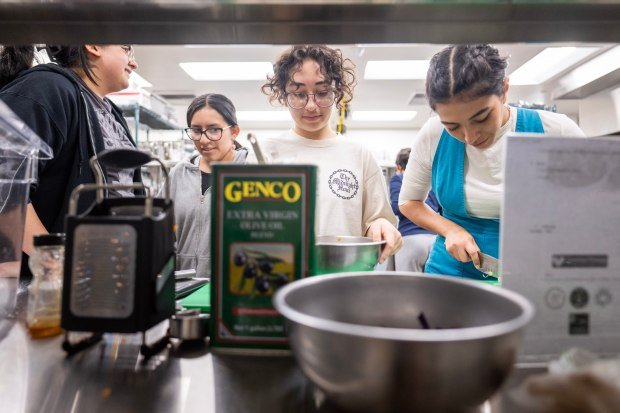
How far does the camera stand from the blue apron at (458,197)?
141cm

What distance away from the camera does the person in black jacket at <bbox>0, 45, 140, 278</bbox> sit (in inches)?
47.8

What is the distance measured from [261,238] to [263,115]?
29.6 ft

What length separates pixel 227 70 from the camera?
581cm

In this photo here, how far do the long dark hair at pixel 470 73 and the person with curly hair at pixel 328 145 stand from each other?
0.45 meters

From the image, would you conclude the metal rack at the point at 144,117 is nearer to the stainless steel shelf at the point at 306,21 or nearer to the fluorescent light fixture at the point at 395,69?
the fluorescent light fixture at the point at 395,69

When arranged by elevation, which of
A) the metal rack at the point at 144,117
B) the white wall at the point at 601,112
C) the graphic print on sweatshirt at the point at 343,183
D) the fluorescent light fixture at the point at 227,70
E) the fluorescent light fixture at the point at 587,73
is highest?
the fluorescent light fixture at the point at 227,70

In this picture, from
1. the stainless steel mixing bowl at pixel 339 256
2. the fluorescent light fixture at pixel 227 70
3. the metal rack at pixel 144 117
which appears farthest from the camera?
the fluorescent light fixture at pixel 227 70

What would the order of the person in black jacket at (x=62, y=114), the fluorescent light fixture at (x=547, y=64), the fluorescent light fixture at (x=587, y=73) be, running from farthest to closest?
the fluorescent light fixture at (x=547, y=64)
the fluorescent light fixture at (x=587, y=73)
the person in black jacket at (x=62, y=114)

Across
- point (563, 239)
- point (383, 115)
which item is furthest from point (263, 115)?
point (563, 239)

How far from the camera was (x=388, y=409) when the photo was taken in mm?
381

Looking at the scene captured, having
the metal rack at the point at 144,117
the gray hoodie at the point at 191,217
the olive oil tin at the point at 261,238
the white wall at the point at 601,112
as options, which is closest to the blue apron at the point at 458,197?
the gray hoodie at the point at 191,217

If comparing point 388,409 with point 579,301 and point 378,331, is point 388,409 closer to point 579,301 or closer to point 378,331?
point 378,331

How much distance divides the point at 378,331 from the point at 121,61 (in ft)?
5.03

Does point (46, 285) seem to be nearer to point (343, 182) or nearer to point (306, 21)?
point (306, 21)
